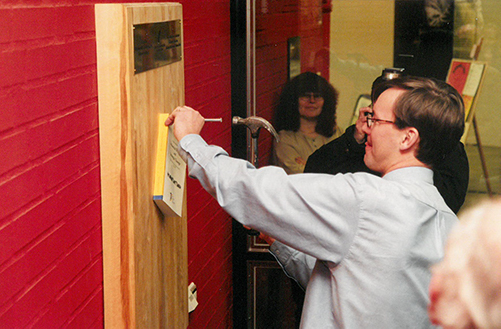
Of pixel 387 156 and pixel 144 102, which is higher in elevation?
pixel 144 102

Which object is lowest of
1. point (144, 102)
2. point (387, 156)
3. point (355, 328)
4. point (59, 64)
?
point (355, 328)

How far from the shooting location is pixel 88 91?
4.62ft

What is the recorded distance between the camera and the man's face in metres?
1.64

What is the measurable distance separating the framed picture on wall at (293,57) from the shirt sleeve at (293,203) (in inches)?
62.0

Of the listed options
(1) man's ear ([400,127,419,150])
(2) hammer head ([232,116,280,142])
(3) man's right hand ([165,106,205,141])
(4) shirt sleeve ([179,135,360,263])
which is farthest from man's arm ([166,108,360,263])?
(2) hammer head ([232,116,280,142])

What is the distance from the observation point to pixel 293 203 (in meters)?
1.44

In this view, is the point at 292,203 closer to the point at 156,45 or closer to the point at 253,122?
the point at 156,45

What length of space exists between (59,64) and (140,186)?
417 millimetres

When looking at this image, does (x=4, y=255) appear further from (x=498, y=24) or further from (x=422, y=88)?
(x=498, y=24)

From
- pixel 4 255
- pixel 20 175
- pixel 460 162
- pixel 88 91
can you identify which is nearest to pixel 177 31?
pixel 88 91

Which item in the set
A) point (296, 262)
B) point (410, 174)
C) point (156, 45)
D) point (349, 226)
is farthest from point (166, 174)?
point (410, 174)

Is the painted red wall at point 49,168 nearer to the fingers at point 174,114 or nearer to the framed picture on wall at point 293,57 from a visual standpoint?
the fingers at point 174,114

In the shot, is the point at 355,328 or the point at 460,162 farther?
the point at 460,162

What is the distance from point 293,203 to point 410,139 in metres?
0.41
